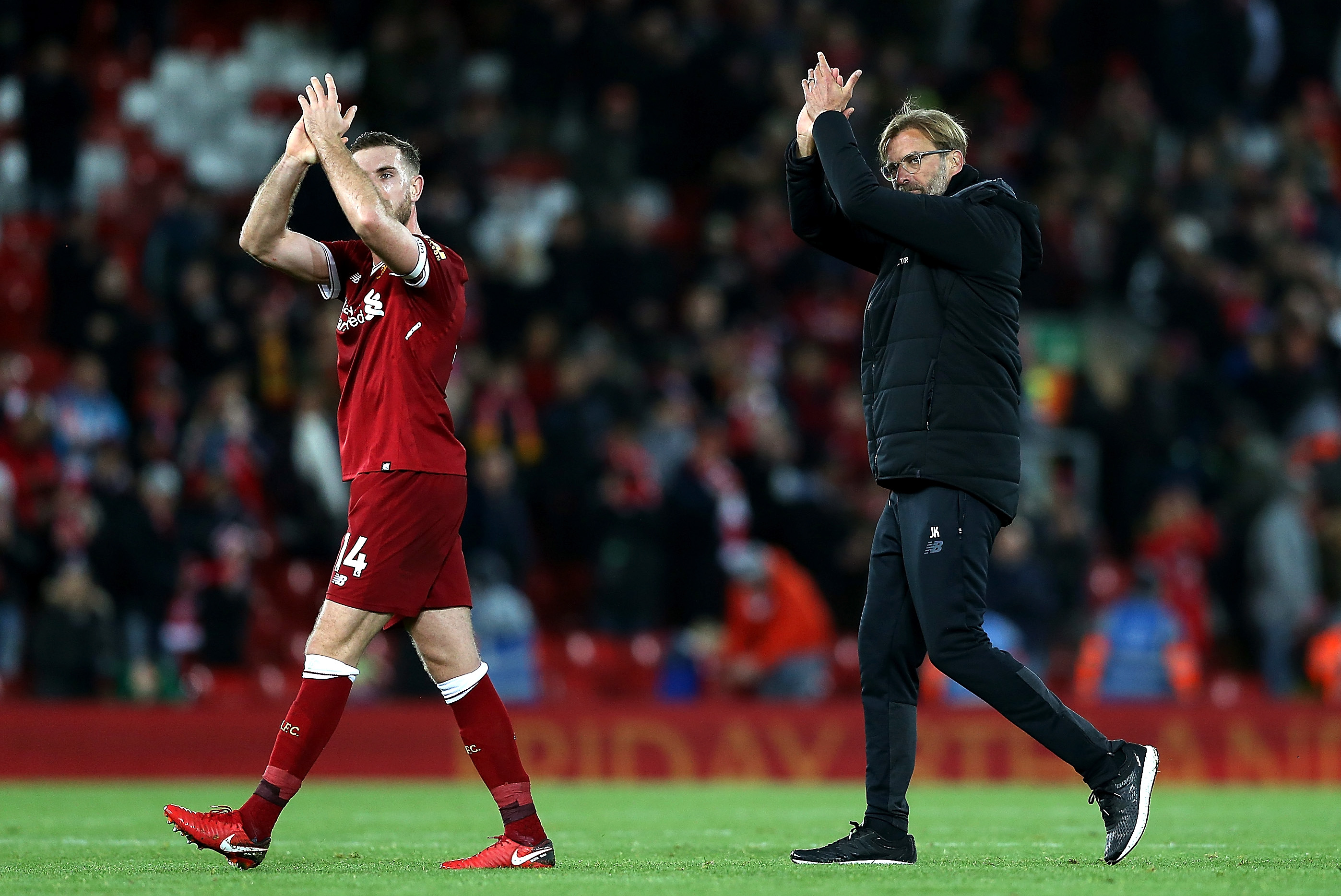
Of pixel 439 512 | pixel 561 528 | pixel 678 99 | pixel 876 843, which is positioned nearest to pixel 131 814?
pixel 439 512

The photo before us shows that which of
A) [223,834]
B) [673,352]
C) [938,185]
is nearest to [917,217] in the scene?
[938,185]

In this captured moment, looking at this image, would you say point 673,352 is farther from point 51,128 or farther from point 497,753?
point 497,753

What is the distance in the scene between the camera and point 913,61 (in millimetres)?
18812

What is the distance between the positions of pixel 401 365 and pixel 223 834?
1.57m

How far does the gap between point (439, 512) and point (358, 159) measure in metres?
1.20

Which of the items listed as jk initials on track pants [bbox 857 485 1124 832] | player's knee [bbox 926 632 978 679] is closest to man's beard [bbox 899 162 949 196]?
jk initials on track pants [bbox 857 485 1124 832]

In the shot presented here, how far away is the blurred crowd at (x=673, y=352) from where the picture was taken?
12.8 metres

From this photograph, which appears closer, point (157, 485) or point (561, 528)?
point (157, 485)

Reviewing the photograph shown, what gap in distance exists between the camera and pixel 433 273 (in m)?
5.71

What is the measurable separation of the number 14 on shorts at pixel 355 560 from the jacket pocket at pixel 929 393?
1.83 m

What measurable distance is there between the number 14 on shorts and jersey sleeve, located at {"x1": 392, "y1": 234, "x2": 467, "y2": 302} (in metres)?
0.83

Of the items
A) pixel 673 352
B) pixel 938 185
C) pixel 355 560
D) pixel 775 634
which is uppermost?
pixel 673 352

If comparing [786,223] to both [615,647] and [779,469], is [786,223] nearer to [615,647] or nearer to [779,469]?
[779,469]

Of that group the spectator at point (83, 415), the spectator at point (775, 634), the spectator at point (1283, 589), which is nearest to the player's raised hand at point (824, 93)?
the spectator at point (775, 634)
